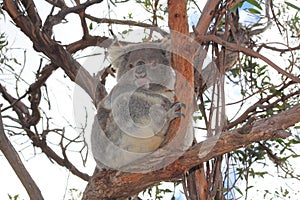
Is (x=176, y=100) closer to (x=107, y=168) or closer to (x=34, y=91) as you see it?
(x=107, y=168)

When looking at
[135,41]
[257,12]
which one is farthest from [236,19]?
[135,41]

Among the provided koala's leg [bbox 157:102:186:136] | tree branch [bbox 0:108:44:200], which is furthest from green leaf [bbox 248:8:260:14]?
tree branch [bbox 0:108:44:200]

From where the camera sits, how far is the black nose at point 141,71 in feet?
9.65

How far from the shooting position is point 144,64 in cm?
307

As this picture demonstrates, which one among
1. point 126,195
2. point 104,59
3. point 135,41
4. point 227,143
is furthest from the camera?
point 135,41

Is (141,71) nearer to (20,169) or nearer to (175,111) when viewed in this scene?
(175,111)

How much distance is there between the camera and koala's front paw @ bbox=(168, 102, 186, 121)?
2.33m

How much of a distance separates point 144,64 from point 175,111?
30.0 inches

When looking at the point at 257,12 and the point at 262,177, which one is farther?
the point at 262,177

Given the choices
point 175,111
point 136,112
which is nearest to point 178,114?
point 175,111

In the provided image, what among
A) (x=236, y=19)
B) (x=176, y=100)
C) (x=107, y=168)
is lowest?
(x=107, y=168)

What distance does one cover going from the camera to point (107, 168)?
2.69 metres

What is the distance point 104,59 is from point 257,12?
37.0 inches

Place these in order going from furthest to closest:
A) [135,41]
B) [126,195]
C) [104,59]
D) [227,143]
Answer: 1. [135,41]
2. [104,59]
3. [126,195]
4. [227,143]
